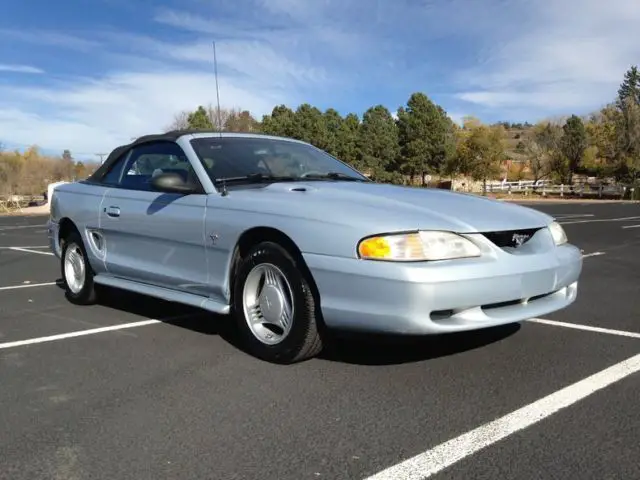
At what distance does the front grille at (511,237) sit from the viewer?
3688 millimetres

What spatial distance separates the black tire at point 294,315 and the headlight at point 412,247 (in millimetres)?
488

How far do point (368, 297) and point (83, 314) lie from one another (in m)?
3.24

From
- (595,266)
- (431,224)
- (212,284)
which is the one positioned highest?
(431,224)

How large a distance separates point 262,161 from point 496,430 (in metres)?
2.77

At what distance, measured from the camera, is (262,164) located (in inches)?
190

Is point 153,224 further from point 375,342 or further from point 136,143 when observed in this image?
point 375,342

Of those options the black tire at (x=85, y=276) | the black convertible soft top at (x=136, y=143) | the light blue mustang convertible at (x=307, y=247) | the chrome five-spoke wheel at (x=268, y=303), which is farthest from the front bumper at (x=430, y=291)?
the black tire at (x=85, y=276)

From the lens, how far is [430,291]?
335cm

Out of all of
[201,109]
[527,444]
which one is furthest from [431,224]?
[201,109]

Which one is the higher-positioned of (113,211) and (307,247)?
(113,211)

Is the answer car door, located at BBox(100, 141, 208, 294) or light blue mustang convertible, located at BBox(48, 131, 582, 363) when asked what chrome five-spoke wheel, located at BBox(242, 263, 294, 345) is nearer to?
light blue mustang convertible, located at BBox(48, 131, 582, 363)

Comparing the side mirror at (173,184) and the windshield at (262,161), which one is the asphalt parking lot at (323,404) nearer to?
the side mirror at (173,184)

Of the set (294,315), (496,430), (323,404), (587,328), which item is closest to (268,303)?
(294,315)

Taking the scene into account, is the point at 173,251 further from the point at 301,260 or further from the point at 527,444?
the point at 527,444
